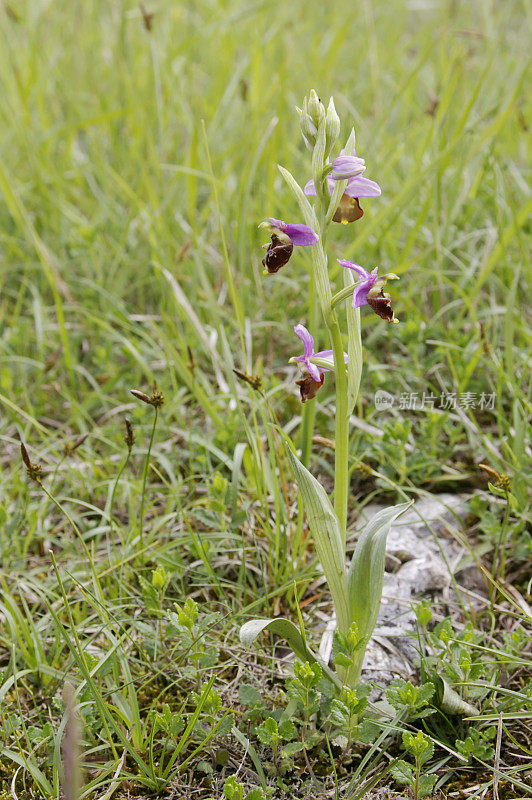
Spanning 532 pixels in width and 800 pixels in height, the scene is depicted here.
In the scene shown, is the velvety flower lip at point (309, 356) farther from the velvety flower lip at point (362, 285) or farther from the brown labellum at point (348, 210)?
the brown labellum at point (348, 210)

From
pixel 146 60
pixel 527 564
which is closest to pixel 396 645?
pixel 527 564

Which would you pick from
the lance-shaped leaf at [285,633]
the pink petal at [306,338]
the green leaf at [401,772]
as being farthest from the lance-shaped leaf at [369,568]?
the pink petal at [306,338]

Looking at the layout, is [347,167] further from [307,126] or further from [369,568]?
[369,568]

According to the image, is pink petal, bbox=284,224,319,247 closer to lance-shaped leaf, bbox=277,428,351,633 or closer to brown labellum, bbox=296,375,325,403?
brown labellum, bbox=296,375,325,403

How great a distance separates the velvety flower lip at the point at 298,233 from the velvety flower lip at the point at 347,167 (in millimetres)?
109

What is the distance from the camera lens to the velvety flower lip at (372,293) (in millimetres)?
1272

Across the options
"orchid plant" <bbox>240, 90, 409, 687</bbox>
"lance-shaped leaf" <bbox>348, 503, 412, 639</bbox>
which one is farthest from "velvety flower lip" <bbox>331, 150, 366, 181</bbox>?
"lance-shaped leaf" <bbox>348, 503, 412, 639</bbox>

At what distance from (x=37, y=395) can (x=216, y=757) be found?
147 centimetres

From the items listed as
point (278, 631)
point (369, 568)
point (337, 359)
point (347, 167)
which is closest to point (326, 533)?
point (369, 568)

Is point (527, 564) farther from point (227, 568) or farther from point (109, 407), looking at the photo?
point (109, 407)

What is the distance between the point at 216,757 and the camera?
1.40 m

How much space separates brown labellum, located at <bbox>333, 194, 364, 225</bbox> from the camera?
4.36 feet

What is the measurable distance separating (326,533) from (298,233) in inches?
23.1

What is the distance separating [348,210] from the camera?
134cm
